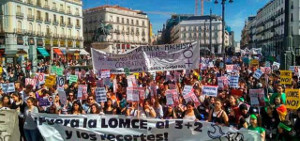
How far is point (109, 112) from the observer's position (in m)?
7.38

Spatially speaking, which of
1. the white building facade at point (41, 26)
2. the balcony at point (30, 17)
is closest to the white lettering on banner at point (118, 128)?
the white building facade at point (41, 26)

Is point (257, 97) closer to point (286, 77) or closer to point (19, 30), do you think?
→ point (286, 77)

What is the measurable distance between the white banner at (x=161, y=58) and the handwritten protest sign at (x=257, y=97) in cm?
199

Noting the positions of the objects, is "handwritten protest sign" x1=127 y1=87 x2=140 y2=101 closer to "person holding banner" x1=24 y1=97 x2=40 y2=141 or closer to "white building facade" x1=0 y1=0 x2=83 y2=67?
"person holding banner" x1=24 y1=97 x2=40 y2=141

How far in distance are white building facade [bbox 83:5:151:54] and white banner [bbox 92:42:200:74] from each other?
59934 mm

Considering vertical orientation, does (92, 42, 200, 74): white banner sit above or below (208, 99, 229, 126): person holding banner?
above

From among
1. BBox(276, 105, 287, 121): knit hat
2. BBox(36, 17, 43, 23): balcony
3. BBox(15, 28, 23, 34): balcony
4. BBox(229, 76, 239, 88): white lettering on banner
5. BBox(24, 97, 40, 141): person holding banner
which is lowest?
BBox(24, 97, 40, 141): person holding banner

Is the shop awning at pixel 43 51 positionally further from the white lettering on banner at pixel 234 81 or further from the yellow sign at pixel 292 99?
the yellow sign at pixel 292 99

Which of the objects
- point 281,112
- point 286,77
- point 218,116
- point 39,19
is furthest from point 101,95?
point 39,19

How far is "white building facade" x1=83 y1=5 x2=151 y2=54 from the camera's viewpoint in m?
74.6

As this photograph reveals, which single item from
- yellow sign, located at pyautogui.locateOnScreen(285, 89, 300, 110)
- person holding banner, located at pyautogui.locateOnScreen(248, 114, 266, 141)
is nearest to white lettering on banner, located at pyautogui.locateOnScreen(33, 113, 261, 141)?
person holding banner, located at pyautogui.locateOnScreen(248, 114, 266, 141)

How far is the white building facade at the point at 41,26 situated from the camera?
4419 centimetres

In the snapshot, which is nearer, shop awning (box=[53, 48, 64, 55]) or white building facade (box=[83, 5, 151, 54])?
shop awning (box=[53, 48, 64, 55])

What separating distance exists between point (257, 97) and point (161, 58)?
10.4 ft
